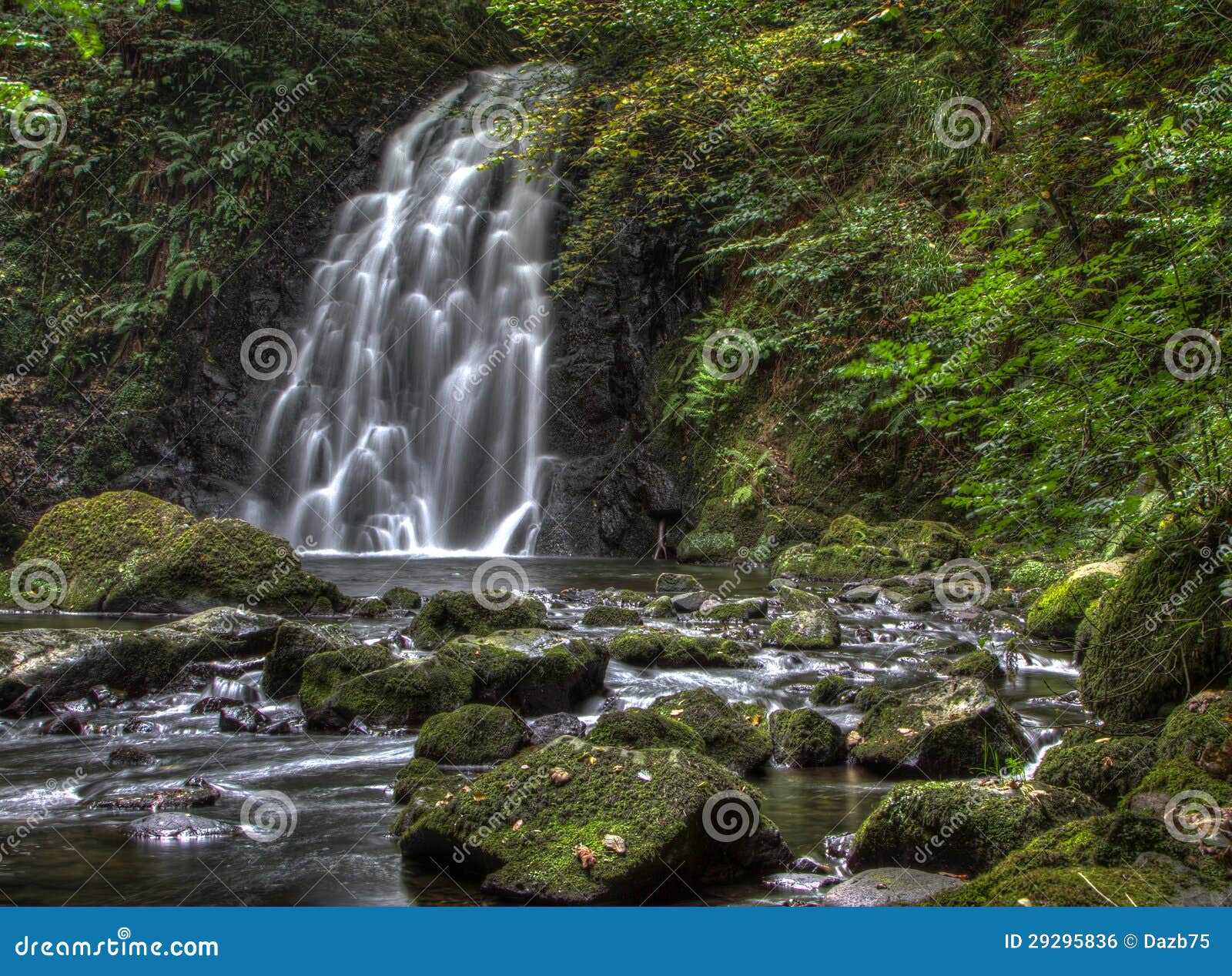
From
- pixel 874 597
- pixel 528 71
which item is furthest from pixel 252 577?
pixel 528 71

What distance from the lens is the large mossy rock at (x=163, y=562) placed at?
37.0ft

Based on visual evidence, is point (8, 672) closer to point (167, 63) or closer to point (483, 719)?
point (483, 719)

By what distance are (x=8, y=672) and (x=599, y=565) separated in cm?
1092

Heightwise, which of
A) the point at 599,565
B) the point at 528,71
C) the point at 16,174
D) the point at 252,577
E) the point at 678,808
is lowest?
the point at 599,565

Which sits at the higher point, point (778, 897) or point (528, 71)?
point (528, 71)

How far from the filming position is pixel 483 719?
222 inches

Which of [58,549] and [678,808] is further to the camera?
[58,549]

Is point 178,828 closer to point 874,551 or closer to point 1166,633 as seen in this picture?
point 1166,633

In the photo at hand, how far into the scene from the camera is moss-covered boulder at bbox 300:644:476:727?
6504 mm
